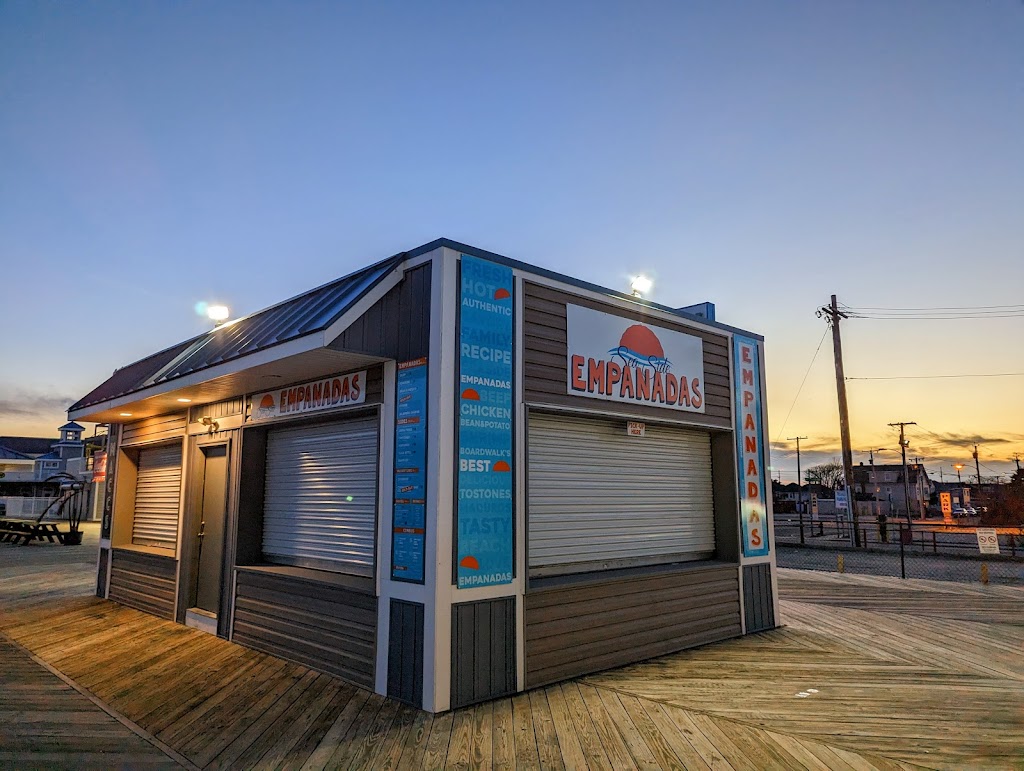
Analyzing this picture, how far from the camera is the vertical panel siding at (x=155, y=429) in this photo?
8.97 meters

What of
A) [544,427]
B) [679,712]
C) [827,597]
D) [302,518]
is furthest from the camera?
[827,597]

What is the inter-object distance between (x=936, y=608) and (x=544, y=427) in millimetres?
7874

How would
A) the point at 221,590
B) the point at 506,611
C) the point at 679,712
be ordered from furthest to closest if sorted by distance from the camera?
the point at 221,590 → the point at 506,611 → the point at 679,712

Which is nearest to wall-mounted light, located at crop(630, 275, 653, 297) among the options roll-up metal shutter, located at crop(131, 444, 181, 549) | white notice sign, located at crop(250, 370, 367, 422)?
white notice sign, located at crop(250, 370, 367, 422)

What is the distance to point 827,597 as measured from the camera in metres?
10.6

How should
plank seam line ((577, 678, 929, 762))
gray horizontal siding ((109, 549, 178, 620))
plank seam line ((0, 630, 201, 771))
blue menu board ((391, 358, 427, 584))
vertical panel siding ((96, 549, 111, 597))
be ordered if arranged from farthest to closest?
vertical panel siding ((96, 549, 111, 597))
gray horizontal siding ((109, 549, 178, 620))
blue menu board ((391, 358, 427, 584))
plank seam line ((577, 678, 929, 762))
plank seam line ((0, 630, 201, 771))

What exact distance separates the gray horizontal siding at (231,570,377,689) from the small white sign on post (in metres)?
13.8

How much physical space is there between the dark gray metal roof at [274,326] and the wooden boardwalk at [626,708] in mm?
3152

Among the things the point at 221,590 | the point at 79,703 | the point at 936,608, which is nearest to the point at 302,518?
the point at 221,590

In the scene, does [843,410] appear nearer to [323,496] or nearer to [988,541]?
[988,541]

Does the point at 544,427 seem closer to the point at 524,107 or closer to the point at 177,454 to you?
the point at 524,107

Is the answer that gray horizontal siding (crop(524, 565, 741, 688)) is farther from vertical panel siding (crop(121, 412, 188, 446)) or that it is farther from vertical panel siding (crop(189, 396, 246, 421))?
vertical panel siding (crop(121, 412, 188, 446))

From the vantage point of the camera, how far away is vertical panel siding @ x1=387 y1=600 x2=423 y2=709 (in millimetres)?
4969

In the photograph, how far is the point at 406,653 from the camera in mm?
5082
